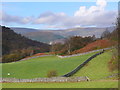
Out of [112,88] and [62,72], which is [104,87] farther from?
[62,72]

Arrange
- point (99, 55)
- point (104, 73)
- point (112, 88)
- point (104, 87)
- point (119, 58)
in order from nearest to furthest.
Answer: point (112, 88)
point (104, 87)
point (119, 58)
point (104, 73)
point (99, 55)

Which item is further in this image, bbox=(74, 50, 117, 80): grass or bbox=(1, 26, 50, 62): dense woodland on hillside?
bbox=(1, 26, 50, 62): dense woodland on hillside

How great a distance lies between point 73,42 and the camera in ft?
269

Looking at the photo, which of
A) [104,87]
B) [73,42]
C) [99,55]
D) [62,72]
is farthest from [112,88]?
[73,42]

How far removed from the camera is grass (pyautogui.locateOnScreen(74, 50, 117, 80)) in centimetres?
3411

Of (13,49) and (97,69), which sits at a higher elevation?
(97,69)

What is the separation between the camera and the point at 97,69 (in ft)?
124

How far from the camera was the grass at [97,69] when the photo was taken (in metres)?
34.1

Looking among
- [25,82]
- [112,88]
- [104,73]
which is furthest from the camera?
[104,73]

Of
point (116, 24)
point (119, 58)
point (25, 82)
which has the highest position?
point (116, 24)

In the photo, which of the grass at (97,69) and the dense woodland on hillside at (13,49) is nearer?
the grass at (97,69)

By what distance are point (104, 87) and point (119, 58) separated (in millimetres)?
3898

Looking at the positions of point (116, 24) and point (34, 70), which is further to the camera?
point (34, 70)

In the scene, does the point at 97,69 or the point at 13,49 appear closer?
the point at 97,69
